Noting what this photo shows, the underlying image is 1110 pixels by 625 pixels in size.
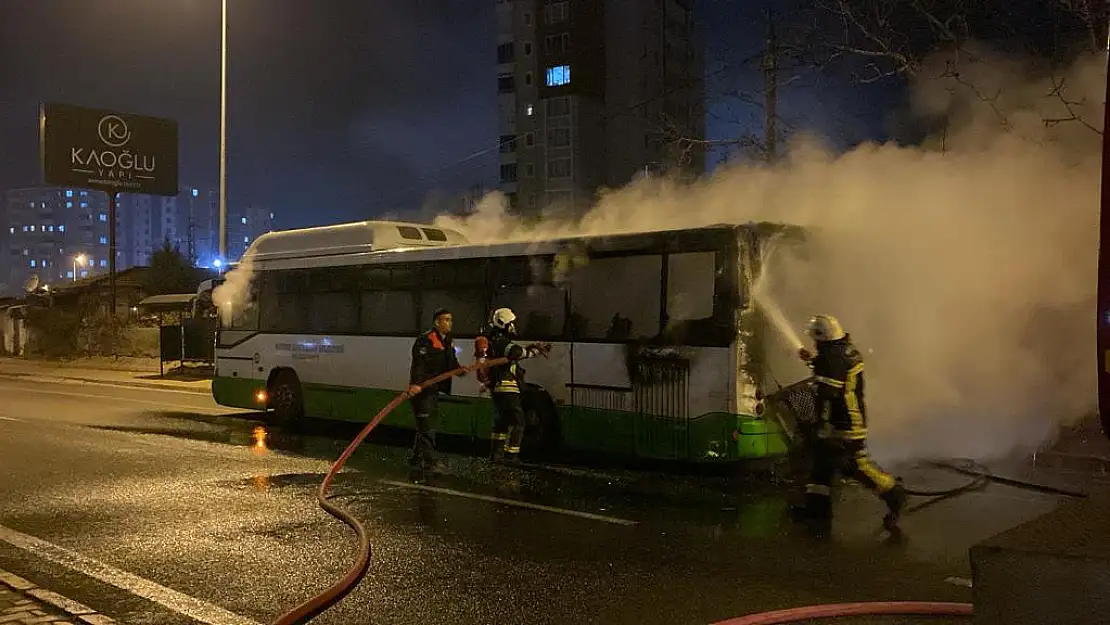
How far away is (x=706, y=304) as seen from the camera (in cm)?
912

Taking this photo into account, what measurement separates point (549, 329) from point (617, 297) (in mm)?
1025

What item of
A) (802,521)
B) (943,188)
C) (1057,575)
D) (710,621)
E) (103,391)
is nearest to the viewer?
(1057,575)

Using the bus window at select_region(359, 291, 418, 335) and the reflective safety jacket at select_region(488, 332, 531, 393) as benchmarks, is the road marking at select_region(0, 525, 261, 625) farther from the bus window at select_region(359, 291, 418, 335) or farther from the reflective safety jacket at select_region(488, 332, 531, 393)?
the bus window at select_region(359, 291, 418, 335)

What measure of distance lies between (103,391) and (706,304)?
1827 cm

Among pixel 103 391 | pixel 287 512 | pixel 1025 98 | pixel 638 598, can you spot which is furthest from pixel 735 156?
pixel 103 391

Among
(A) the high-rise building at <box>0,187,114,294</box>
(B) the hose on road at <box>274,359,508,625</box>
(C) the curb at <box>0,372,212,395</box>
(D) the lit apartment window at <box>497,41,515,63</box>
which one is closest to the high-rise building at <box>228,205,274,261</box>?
A: (A) the high-rise building at <box>0,187,114,294</box>

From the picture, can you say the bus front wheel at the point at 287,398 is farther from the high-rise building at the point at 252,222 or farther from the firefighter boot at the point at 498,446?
the high-rise building at the point at 252,222

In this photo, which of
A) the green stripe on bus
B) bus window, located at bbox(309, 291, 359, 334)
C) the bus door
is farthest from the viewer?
bus window, located at bbox(309, 291, 359, 334)

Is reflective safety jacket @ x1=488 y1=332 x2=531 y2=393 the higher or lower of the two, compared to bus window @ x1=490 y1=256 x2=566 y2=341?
lower

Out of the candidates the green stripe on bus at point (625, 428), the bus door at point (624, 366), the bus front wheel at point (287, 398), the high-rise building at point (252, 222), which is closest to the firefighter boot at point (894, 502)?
the green stripe on bus at point (625, 428)

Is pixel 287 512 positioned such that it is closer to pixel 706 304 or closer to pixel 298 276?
pixel 706 304

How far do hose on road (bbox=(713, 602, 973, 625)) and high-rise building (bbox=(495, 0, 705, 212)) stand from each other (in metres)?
55.1

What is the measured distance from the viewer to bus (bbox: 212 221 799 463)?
29.5 ft

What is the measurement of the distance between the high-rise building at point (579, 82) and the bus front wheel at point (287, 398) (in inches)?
1817
